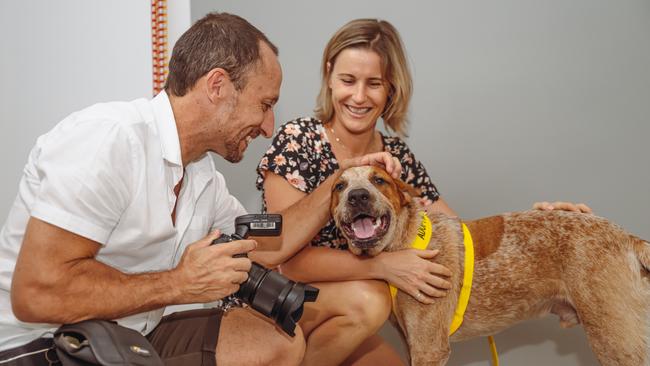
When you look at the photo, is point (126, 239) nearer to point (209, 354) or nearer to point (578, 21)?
point (209, 354)

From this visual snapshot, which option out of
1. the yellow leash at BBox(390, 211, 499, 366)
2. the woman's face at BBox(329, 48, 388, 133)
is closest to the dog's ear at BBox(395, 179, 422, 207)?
the yellow leash at BBox(390, 211, 499, 366)

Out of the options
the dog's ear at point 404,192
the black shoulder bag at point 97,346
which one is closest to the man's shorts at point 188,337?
the black shoulder bag at point 97,346

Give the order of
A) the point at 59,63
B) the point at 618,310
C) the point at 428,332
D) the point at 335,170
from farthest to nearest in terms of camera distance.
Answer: the point at 59,63 → the point at 335,170 → the point at 428,332 → the point at 618,310

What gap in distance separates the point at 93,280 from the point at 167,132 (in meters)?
0.51

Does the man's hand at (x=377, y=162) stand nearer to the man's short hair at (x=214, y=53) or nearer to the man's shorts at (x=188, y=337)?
the man's short hair at (x=214, y=53)

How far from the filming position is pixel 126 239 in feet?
5.17

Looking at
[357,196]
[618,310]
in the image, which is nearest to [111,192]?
[357,196]

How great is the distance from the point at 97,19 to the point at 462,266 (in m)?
2.04

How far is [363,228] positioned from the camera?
7.02 ft

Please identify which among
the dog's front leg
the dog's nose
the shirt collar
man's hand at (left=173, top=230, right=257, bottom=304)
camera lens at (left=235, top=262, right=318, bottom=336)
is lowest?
the dog's front leg

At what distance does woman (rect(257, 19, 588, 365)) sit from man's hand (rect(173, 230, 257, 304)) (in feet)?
2.27

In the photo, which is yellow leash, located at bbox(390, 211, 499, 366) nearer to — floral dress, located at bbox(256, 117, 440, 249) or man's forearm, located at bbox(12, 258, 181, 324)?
floral dress, located at bbox(256, 117, 440, 249)

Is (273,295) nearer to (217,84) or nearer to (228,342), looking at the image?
(228,342)

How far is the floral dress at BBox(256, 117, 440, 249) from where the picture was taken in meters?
2.28
